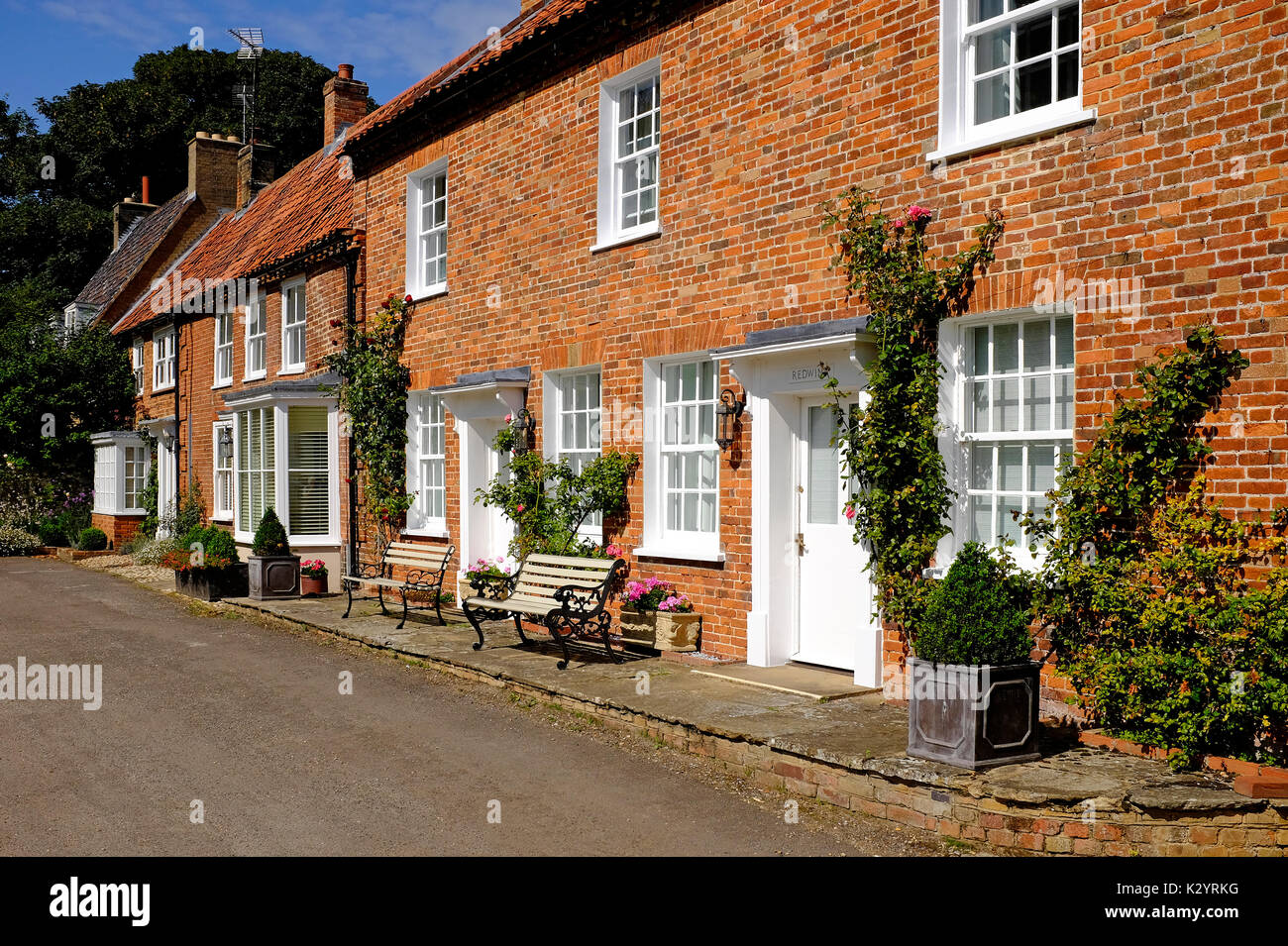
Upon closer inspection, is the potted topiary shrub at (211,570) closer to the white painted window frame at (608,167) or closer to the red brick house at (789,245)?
the red brick house at (789,245)

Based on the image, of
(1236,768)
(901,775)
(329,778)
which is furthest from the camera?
(329,778)

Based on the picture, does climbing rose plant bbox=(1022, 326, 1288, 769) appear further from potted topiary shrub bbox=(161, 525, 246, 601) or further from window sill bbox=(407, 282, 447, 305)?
potted topiary shrub bbox=(161, 525, 246, 601)

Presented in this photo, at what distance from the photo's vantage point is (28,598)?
55.0 feet

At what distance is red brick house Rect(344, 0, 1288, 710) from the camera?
253 inches

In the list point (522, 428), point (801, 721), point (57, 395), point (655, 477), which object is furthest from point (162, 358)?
point (801, 721)

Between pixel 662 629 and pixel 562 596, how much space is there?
3.34 ft

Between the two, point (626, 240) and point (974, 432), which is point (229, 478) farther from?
point (974, 432)

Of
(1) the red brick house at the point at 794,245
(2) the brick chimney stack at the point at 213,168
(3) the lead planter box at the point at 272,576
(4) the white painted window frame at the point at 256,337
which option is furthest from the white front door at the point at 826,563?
(2) the brick chimney stack at the point at 213,168

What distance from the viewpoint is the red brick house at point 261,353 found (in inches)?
678

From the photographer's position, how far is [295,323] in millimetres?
18516

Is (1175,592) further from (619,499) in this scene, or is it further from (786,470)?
(619,499)

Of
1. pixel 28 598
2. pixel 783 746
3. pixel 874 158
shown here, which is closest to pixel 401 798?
pixel 783 746

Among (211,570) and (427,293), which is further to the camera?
(211,570)

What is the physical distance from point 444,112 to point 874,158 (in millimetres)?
7371
